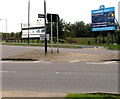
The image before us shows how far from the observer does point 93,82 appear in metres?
7.29

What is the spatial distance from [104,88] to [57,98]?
2.13 meters

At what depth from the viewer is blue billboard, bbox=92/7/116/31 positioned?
34000 mm

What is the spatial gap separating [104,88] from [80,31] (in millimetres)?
75980

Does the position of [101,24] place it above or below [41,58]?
above

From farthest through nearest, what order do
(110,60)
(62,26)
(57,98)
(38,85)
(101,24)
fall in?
(62,26)
(101,24)
(110,60)
(38,85)
(57,98)

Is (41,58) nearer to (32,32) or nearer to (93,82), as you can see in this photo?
(93,82)

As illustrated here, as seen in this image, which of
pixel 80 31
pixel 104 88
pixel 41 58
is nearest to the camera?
pixel 104 88

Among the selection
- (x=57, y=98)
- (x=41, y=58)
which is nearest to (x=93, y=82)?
(x=57, y=98)

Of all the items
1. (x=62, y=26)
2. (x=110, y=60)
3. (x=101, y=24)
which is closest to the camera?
(x=110, y=60)

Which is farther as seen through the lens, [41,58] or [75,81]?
[41,58]

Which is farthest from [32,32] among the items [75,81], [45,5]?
[75,81]

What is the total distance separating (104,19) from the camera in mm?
34625

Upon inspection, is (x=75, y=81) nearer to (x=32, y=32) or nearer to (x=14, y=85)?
(x=14, y=85)

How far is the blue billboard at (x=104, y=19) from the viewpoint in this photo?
3400cm
